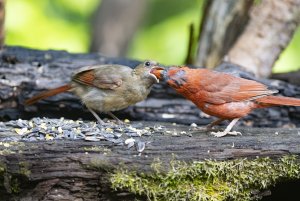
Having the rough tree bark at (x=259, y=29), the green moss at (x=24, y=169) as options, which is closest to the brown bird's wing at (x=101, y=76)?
the rough tree bark at (x=259, y=29)

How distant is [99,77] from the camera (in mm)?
6016

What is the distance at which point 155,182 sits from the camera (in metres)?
4.38

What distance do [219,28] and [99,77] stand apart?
7.20 ft

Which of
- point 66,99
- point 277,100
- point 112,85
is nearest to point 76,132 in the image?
point 112,85

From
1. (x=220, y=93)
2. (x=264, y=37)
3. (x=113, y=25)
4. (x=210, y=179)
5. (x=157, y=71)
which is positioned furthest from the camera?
(x=113, y=25)

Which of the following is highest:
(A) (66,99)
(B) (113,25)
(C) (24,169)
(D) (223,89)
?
(B) (113,25)

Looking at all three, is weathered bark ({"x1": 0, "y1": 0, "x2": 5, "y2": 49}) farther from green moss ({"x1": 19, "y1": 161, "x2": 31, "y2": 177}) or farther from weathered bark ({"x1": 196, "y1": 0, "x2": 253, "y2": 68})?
green moss ({"x1": 19, "y1": 161, "x2": 31, "y2": 177})

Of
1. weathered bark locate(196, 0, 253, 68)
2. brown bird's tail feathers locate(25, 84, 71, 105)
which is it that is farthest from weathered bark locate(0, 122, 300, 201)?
weathered bark locate(196, 0, 253, 68)

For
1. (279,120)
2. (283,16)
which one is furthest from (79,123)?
(283,16)

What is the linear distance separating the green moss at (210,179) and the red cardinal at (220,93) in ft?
2.13

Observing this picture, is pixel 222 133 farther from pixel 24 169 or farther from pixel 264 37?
pixel 264 37

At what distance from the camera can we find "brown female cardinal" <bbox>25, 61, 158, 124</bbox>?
235 inches

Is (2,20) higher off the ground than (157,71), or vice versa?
(2,20)

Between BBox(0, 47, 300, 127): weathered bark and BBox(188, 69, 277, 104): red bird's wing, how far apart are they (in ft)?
4.06
